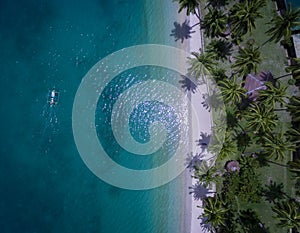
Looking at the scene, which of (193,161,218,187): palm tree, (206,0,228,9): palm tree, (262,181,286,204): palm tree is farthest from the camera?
(206,0,228,9): palm tree

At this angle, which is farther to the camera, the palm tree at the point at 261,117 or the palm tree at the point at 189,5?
the palm tree at the point at 189,5

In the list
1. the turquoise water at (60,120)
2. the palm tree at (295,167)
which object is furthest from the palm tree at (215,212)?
the palm tree at (295,167)

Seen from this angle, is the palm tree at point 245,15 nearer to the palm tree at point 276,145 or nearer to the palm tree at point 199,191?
the palm tree at point 276,145

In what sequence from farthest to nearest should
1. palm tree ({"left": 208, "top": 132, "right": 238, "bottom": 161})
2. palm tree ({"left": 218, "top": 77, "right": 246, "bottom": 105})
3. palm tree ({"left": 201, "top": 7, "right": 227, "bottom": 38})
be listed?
palm tree ({"left": 208, "top": 132, "right": 238, "bottom": 161}) < palm tree ({"left": 201, "top": 7, "right": 227, "bottom": 38}) < palm tree ({"left": 218, "top": 77, "right": 246, "bottom": 105})

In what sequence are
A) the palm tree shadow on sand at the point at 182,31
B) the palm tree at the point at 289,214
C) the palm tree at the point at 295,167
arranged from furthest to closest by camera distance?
the palm tree shadow on sand at the point at 182,31 < the palm tree at the point at 295,167 < the palm tree at the point at 289,214

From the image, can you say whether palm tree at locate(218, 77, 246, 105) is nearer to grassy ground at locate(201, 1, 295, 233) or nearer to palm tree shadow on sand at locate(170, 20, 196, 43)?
grassy ground at locate(201, 1, 295, 233)

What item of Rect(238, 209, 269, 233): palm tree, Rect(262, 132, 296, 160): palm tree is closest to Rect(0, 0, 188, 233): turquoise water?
Rect(238, 209, 269, 233): palm tree
